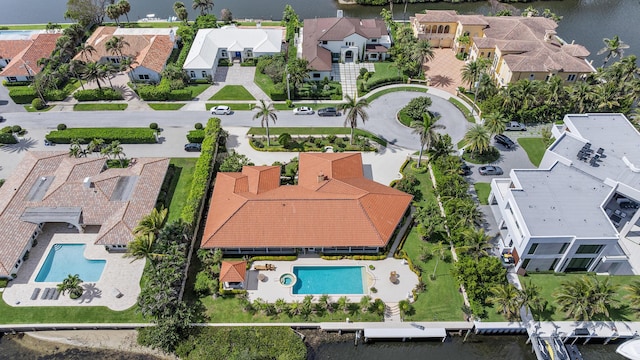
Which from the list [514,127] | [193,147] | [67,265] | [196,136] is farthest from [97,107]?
[514,127]

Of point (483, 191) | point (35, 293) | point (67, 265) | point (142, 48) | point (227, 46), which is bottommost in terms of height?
point (35, 293)

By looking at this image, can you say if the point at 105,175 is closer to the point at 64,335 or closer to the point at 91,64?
the point at 64,335

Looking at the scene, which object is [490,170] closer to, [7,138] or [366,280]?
[366,280]

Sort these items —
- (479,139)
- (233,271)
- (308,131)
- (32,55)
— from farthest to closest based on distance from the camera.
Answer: (32,55)
(308,131)
(479,139)
(233,271)

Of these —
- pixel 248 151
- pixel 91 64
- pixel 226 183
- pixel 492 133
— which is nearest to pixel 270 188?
pixel 226 183

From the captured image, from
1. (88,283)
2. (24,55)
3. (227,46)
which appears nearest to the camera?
(88,283)
